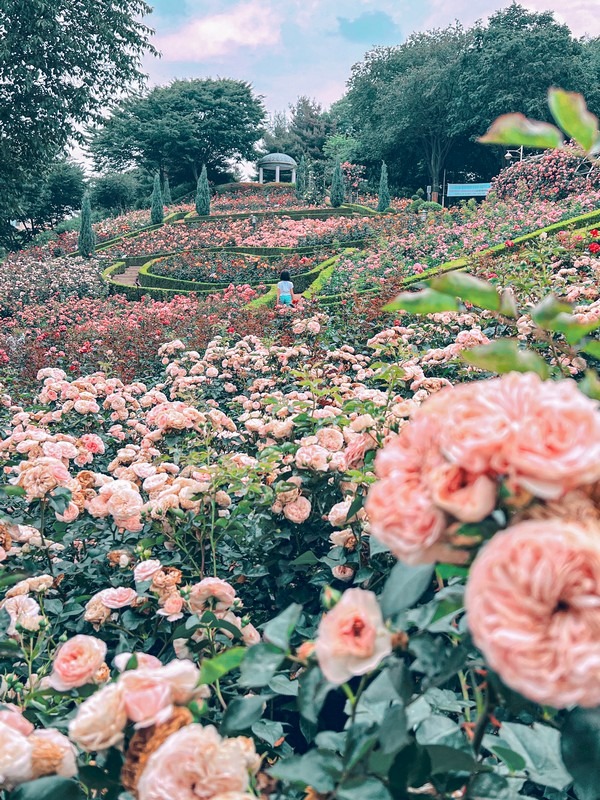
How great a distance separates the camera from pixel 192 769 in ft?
2.07

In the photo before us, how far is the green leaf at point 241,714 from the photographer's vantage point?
2.36ft

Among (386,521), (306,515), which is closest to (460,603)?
(386,521)

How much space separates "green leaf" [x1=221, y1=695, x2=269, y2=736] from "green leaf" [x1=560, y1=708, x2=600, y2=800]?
331 mm

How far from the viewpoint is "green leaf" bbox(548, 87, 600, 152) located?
2.18 ft

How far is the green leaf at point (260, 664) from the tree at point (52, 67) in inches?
609

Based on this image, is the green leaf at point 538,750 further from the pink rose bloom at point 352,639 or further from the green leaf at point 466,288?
the green leaf at point 466,288

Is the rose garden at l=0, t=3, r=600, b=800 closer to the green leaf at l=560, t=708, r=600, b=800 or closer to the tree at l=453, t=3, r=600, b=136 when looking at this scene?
the green leaf at l=560, t=708, r=600, b=800

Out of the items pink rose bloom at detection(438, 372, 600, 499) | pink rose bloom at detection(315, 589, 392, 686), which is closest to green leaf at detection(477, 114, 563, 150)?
pink rose bloom at detection(438, 372, 600, 499)

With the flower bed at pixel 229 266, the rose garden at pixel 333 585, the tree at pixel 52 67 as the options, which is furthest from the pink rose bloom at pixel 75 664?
the tree at pixel 52 67

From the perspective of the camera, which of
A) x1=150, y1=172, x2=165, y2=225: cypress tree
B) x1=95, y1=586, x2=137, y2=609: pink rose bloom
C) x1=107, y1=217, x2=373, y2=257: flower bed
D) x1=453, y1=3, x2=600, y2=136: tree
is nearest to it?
x1=95, y1=586, x2=137, y2=609: pink rose bloom

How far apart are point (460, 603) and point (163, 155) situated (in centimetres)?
3847

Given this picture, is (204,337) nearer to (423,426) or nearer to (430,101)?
(423,426)

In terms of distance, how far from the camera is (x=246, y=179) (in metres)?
38.7

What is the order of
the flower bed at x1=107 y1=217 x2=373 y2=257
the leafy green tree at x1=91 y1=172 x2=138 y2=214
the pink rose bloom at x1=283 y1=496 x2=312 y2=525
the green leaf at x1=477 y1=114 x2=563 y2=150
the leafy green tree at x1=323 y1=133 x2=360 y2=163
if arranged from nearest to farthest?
the green leaf at x1=477 y1=114 x2=563 y2=150 < the pink rose bloom at x1=283 y1=496 x2=312 y2=525 < the flower bed at x1=107 y1=217 x2=373 y2=257 < the leafy green tree at x1=91 y1=172 x2=138 y2=214 < the leafy green tree at x1=323 y1=133 x2=360 y2=163
